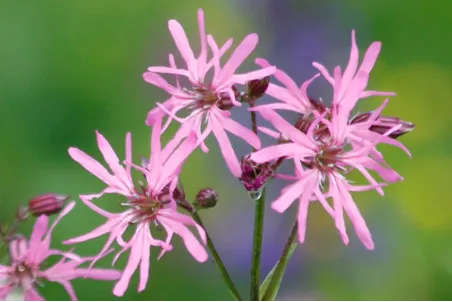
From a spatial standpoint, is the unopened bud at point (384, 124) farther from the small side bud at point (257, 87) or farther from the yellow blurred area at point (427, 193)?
the yellow blurred area at point (427, 193)

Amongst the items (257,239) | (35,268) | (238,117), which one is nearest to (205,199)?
(257,239)

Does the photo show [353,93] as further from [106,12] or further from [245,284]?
[106,12]

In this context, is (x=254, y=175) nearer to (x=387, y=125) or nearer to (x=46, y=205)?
(x=387, y=125)

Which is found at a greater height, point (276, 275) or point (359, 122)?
point (359, 122)

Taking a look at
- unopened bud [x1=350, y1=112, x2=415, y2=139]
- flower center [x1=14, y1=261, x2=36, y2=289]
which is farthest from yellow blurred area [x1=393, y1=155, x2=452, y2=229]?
flower center [x1=14, y1=261, x2=36, y2=289]

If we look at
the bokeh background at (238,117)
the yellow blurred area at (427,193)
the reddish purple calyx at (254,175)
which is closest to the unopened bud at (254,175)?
the reddish purple calyx at (254,175)

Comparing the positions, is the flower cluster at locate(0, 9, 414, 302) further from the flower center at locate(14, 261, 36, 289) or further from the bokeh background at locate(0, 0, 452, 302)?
the bokeh background at locate(0, 0, 452, 302)
